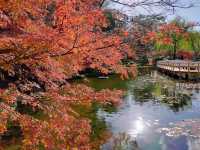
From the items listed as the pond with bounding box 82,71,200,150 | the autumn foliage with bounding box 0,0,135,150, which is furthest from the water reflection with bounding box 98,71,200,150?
the autumn foliage with bounding box 0,0,135,150

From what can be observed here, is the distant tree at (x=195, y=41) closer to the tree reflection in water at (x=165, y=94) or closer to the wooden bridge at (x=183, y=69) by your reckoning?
the wooden bridge at (x=183, y=69)

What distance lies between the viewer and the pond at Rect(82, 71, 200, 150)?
17242 millimetres

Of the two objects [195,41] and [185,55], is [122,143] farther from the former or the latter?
[195,41]

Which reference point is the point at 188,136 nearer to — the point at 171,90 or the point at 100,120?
the point at 100,120

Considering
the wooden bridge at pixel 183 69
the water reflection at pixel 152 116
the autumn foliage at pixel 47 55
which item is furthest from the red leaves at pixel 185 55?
the autumn foliage at pixel 47 55

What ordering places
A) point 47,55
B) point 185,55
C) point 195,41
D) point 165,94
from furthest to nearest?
point 195,41 → point 185,55 → point 165,94 → point 47,55

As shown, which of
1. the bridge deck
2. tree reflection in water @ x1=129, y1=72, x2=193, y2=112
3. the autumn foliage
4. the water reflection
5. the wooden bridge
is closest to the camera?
the autumn foliage

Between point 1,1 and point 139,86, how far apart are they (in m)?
33.5

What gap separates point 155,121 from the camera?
22.4 metres

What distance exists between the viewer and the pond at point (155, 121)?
1724 cm

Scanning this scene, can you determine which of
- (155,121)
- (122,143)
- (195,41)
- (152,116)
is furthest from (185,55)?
(122,143)

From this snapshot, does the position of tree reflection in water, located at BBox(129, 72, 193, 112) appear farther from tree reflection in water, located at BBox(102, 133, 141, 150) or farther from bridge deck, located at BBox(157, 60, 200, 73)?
tree reflection in water, located at BBox(102, 133, 141, 150)

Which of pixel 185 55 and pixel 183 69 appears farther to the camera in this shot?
pixel 185 55

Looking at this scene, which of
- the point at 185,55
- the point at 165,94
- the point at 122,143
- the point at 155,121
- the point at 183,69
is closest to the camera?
the point at 122,143
